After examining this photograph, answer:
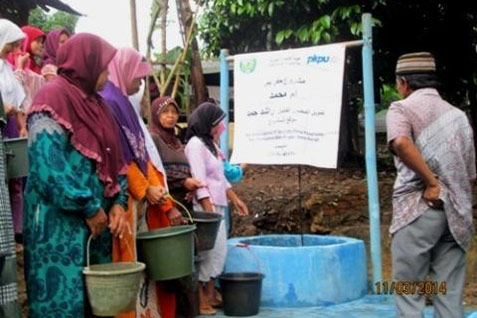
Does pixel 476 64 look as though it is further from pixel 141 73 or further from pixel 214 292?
pixel 141 73

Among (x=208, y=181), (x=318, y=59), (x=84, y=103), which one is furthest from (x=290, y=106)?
(x=84, y=103)

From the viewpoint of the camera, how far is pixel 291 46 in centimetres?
869

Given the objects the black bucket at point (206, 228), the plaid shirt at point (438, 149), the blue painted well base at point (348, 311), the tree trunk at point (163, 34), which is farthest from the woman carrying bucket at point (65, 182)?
the tree trunk at point (163, 34)

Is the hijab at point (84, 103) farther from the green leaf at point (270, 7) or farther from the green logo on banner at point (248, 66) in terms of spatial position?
the green leaf at point (270, 7)

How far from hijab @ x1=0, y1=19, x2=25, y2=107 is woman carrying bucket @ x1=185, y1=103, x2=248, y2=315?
4.12 feet

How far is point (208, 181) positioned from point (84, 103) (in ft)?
6.32

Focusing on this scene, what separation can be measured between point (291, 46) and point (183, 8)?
1.35m

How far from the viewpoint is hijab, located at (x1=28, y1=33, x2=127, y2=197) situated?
3537 millimetres

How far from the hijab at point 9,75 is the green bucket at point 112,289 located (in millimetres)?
2054

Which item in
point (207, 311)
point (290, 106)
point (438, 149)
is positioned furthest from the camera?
point (290, 106)

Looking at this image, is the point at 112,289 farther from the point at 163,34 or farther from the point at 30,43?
the point at 163,34

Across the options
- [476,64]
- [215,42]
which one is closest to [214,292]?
[215,42]

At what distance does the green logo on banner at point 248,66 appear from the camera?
6.20 meters

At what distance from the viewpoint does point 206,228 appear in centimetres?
493
